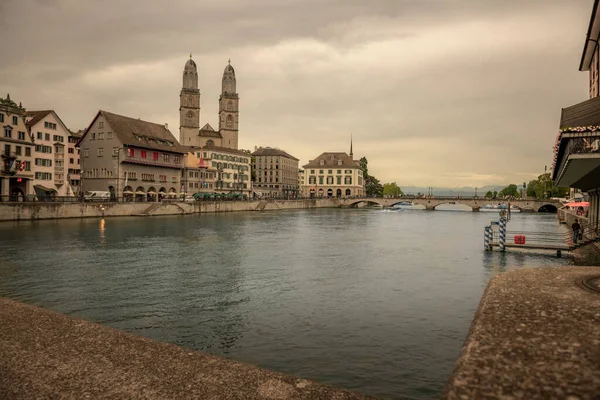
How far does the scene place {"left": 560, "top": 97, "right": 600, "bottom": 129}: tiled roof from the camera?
69.2 feet

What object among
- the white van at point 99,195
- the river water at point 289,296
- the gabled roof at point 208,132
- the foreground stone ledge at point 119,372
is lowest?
the river water at point 289,296

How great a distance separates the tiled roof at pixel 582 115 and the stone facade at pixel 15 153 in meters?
67.7

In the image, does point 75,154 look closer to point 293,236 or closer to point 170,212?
point 170,212

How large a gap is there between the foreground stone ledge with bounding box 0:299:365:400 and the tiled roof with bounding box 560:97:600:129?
63.6 feet

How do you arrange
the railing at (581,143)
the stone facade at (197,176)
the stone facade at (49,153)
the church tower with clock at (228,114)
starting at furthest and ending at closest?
the church tower with clock at (228,114) → the stone facade at (197,176) → the stone facade at (49,153) → the railing at (581,143)

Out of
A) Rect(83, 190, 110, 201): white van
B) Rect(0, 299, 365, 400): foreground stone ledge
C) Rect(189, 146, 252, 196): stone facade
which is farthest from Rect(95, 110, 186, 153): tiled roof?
Rect(0, 299, 365, 400): foreground stone ledge

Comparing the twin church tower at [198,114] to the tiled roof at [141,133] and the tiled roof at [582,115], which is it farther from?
the tiled roof at [582,115]

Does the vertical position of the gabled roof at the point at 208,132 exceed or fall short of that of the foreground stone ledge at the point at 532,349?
it exceeds it

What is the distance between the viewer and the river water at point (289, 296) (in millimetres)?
13766

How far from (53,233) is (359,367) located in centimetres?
4547

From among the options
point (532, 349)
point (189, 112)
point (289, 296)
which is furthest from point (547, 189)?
point (532, 349)

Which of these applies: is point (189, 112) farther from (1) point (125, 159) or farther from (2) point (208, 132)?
(1) point (125, 159)

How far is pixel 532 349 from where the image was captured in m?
7.85

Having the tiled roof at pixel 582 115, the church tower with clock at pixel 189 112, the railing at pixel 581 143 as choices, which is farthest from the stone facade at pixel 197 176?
the railing at pixel 581 143
